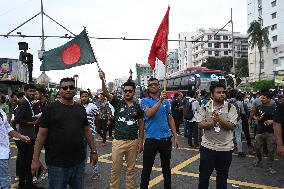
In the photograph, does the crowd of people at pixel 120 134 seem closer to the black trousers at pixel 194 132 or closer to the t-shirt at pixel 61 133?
the t-shirt at pixel 61 133

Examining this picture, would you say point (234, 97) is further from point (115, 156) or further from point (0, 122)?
point (0, 122)

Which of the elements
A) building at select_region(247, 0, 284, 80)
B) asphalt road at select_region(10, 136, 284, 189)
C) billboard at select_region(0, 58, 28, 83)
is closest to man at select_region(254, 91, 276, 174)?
asphalt road at select_region(10, 136, 284, 189)

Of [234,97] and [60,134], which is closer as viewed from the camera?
[60,134]

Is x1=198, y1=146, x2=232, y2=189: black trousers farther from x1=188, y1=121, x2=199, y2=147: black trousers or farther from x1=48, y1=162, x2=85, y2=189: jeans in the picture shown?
x1=188, y1=121, x2=199, y2=147: black trousers

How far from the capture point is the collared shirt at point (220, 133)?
206 inches

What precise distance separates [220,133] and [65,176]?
2404 millimetres

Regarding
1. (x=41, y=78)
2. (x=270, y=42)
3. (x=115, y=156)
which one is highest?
(x=270, y=42)

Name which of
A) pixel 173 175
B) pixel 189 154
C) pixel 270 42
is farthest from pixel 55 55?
pixel 270 42

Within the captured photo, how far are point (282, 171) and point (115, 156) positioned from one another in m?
4.52

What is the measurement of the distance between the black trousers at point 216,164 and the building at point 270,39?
65992 mm

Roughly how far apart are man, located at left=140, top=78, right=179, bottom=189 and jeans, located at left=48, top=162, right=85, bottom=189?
5.02 feet

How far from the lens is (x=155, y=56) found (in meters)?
6.82

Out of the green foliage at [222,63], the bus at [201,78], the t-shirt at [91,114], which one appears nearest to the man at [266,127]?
the t-shirt at [91,114]

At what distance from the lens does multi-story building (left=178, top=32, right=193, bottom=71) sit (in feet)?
418
